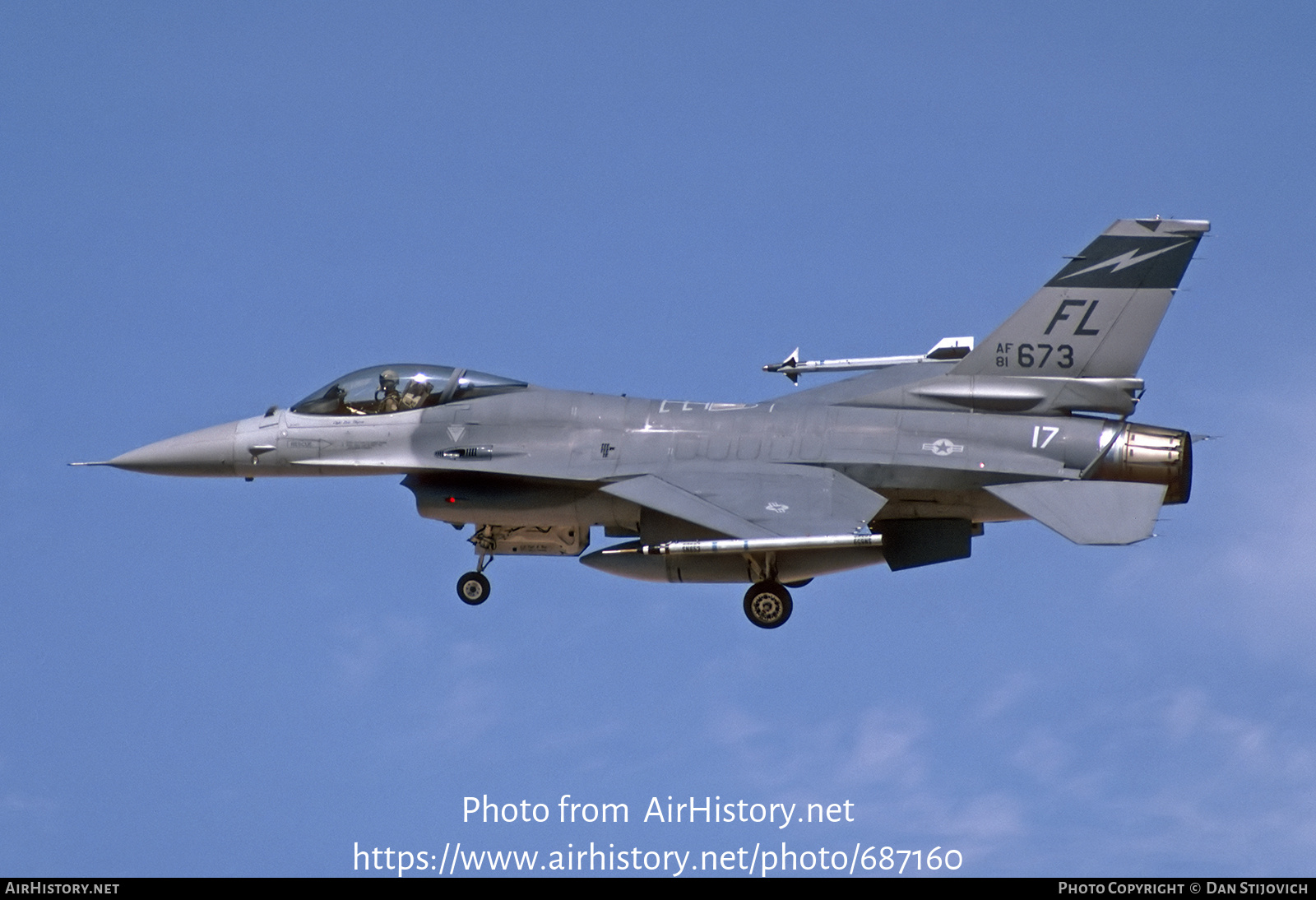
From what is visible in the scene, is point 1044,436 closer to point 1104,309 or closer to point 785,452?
point 1104,309

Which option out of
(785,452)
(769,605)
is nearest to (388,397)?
(785,452)

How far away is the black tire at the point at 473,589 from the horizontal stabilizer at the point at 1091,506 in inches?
256

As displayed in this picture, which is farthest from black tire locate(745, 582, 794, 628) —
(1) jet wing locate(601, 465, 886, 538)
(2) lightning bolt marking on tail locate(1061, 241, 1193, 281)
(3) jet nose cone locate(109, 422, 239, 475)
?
(3) jet nose cone locate(109, 422, 239, 475)

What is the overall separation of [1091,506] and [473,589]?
7.79 metres

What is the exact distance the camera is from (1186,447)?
2939cm

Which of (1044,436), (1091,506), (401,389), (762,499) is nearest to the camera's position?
(1091,506)

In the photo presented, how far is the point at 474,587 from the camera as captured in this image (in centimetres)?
3141

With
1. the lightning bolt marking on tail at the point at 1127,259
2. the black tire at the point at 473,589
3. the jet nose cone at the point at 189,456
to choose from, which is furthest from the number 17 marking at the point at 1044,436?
the jet nose cone at the point at 189,456

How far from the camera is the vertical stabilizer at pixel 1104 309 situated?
3009 cm

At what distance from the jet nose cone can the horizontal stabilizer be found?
9488 mm

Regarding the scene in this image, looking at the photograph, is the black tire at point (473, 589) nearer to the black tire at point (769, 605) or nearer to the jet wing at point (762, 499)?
the jet wing at point (762, 499)
